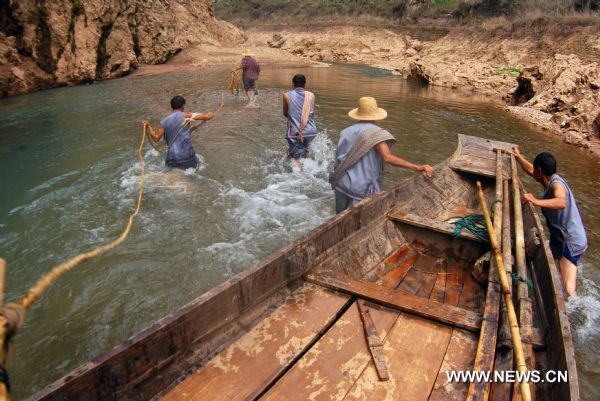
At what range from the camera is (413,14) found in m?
45.7

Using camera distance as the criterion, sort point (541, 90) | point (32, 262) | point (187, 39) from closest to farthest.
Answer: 1. point (32, 262)
2. point (541, 90)
3. point (187, 39)

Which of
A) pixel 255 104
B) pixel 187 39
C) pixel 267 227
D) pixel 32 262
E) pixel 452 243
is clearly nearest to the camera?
pixel 452 243

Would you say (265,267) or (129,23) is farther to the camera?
(129,23)

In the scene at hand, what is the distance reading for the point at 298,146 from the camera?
784cm

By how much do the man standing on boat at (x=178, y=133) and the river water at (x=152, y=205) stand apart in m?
Answer: 0.29

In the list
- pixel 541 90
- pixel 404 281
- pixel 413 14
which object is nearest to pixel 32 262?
pixel 404 281

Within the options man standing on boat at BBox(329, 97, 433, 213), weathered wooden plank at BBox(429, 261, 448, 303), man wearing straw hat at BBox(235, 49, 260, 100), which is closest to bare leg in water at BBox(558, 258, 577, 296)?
weathered wooden plank at BBox(429, 261, 448, 303)

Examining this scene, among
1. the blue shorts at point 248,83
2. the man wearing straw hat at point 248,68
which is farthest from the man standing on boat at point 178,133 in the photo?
the blue shorts at point 248,83

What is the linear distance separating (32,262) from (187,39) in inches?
1028

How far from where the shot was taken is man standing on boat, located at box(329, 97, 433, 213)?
463 cm

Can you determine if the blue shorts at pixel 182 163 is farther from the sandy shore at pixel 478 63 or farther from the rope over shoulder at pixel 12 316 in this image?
the sandy shore at pixel 478 63

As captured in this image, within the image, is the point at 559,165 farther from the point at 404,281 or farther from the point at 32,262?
the point at 32,262

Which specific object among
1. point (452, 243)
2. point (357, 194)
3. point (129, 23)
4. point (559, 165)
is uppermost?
point (129, 23)

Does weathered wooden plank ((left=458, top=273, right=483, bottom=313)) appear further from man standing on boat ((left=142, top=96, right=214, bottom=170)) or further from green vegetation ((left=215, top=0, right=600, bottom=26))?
green vegetation ((left=215, top=0, right=600, bottom=26))
